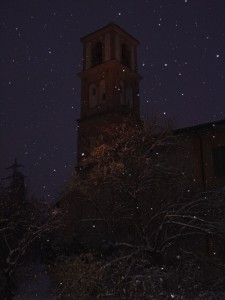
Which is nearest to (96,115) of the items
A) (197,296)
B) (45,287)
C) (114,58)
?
(114,58)

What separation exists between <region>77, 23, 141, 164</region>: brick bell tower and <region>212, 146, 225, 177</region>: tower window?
13.2 m

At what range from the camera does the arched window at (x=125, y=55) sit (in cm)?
3866

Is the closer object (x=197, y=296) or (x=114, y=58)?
(x=197, y=296)

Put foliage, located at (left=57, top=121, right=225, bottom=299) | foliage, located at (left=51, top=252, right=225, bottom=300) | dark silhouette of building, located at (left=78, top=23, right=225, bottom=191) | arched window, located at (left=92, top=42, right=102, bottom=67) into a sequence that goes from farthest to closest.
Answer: arched window, located at (left=92, top=42, right=102, bottom=67) → dark silhouette of building, located at (left=78, top=23, right=225, bottom=191) → foliage, located at (left=57, top=121, right=225, bottom=299) → foliage, located at (left=51, top=252, right=225, bottom=300)

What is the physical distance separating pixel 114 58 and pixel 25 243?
2117 centimetres

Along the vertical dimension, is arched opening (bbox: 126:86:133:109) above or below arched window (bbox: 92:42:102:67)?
below

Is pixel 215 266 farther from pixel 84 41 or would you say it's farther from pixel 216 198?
pixel 84 41

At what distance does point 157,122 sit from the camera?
1833 centimetres

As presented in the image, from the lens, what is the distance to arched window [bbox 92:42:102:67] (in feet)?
125

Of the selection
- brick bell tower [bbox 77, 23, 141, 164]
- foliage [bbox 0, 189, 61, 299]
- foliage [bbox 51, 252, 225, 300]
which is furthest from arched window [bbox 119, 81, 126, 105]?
foliage [bbox 51, 252, 225, 300]

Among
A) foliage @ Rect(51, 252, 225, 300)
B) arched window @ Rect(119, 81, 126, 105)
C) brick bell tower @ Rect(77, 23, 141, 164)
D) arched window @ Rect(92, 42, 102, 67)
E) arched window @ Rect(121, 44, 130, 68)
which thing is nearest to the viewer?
foliage @ Rect(51, 252, 225, 300)

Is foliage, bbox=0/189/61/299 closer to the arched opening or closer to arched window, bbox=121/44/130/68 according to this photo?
the arched opening

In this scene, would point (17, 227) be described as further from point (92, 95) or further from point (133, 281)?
point (92, 95)

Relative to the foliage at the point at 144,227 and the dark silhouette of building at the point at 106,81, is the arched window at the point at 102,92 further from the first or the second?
the foliage at the point at 144,227
